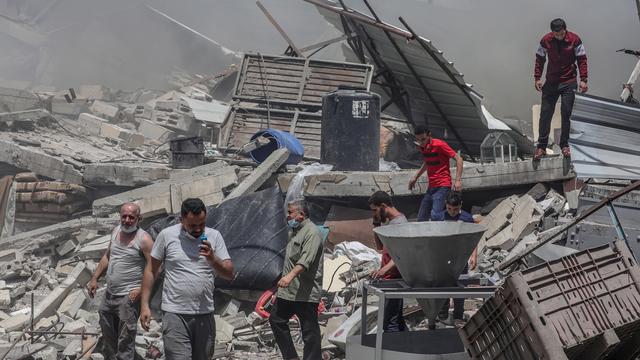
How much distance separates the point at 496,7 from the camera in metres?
27.4

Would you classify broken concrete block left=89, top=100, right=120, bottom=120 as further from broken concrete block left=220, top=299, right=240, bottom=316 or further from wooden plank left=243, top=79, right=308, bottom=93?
broken concrete block left=220, top=299, right=240, bottom=316

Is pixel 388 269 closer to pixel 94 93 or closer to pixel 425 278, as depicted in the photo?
pixel 425 278

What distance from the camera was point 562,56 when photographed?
937cm

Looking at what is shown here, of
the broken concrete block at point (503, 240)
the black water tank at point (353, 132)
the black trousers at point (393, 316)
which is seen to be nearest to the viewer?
the black trousers at point (393, 316)

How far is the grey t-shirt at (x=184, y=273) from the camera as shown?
545 cm

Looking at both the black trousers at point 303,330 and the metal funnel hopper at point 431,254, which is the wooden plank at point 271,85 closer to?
the black trousers at point 303,330

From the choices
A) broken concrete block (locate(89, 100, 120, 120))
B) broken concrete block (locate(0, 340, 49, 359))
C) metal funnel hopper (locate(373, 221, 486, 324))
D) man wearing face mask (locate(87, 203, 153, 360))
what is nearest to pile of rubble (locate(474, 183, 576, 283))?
metal funnel hopper (locate(373, 221, 486, 324))

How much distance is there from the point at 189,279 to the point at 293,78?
8431 mm

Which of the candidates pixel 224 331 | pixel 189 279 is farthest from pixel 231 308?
pixel 189 279

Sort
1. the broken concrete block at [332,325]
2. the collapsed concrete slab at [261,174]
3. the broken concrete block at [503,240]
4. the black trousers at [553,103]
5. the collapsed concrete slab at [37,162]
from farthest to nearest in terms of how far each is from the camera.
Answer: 1. the collapsed concrete slab at [37,162]
2. the collapsed concrete slab at [261,174]
3. the black trousers at [553,103]
4. the broken concrete block at [503,240]
5. the broken concrete block at [332,325]

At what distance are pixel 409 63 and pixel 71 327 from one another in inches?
270

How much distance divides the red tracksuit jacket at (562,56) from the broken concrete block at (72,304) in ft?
18.4

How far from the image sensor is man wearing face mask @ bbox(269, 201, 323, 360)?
20.7ft

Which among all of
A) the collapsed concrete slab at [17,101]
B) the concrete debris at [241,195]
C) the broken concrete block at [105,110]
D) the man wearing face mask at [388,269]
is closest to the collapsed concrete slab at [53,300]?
the concrete debris at [241,195]
